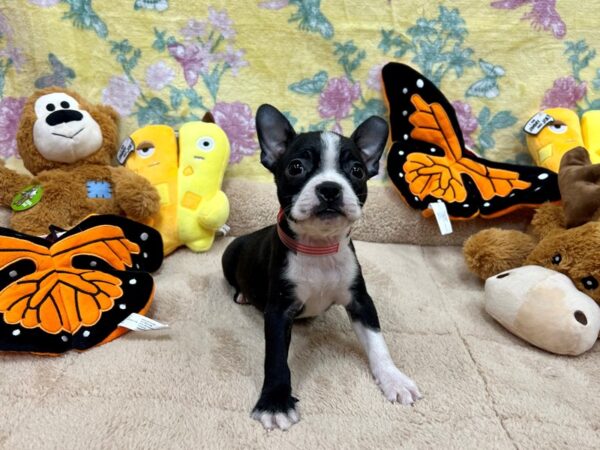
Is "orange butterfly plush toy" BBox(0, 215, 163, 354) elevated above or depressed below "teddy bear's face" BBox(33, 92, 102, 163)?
below

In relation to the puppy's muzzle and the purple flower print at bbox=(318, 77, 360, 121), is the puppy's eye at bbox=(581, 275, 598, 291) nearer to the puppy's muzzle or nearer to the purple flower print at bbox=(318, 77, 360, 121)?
the puppy's muzzle

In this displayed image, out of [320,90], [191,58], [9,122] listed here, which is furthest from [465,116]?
[9,122]

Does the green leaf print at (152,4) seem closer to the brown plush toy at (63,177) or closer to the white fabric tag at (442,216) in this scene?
the brown plush toy at (63,177)

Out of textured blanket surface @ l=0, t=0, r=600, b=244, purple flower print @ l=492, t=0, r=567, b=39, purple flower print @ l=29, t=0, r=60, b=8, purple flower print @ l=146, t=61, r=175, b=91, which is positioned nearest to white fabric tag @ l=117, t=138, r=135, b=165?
textured blanket surface @ l=0, t=0, r=600, b=244

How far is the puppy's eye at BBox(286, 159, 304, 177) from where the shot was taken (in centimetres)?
131

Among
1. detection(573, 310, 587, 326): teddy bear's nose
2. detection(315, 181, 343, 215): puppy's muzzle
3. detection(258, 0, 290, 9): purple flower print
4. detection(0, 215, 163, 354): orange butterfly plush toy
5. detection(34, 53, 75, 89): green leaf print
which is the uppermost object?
detection(258, 0, 290, 9): purple flower print

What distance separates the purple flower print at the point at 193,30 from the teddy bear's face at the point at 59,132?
1.84 feet

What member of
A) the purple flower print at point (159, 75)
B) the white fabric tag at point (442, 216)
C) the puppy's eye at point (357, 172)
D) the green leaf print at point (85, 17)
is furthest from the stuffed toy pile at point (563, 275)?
the green leaf print at point (85, 17)

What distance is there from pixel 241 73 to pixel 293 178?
48.6 inches

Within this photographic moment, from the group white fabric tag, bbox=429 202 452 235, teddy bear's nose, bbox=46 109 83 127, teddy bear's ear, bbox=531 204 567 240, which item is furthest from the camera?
white fabric tag, bbox=429 202 452 235

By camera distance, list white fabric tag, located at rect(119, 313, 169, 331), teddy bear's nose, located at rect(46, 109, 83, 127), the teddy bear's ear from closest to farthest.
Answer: white fabric tag, located at rect(119, 313, 169, 331)
the teddy bear's ear
teddy bear's nose, located at rect(46, 109, 83, 127)

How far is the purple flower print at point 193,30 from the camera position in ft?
7.48

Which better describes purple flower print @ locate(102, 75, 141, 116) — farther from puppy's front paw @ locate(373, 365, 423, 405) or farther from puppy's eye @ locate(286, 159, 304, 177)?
puppy's front paw @ locate(373, 365, 423, 405)

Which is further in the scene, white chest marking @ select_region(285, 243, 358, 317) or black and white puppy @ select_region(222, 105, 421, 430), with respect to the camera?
white chest marking @ select_region(285, 243, 358, 317)
